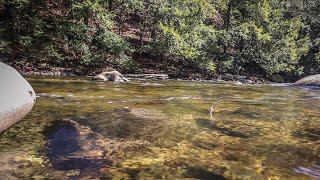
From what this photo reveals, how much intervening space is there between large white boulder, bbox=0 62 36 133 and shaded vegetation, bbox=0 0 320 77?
43.4ft

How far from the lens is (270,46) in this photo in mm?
24078

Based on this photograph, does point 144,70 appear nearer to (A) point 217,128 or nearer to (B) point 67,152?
(A) point 217,128

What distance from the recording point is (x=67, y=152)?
4160 mm

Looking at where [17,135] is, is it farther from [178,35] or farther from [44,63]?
[178,35]

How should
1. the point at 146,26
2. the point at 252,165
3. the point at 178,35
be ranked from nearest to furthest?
the point at 252,165 < the point at 178,35 < the point at 146,26

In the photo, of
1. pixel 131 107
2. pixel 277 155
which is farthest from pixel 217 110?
pixel 277 155

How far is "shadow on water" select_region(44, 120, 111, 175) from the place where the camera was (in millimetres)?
3695

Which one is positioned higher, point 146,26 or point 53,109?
point 146,26

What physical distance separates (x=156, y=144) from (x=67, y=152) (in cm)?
116

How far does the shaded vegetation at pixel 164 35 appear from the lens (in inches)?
719

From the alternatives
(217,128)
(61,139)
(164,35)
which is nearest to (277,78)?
(164,35)

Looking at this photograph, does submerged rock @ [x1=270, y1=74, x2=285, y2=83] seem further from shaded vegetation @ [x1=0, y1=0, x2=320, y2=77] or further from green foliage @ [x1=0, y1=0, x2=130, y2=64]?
green foliage @ [x1=0, y1=0, x2=130, y2=64]

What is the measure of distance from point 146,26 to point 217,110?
585 inches

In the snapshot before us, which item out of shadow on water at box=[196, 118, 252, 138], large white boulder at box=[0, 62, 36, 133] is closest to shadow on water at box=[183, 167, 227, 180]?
shadow on water at box=[196, 118, 252, 138]
